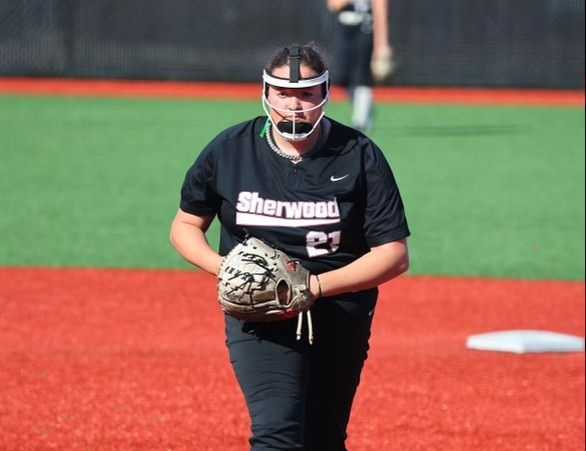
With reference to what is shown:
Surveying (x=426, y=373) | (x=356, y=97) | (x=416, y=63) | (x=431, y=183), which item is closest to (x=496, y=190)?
(x=431, y=183)

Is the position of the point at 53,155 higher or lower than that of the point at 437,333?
lower

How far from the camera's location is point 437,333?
31.3ft

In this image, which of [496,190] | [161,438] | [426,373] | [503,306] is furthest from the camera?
[496,190]

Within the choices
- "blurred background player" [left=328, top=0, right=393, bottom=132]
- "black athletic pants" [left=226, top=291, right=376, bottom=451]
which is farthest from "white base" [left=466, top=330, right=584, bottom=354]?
"blurred background player" [left=328, top=0, right=393, bottom=132]

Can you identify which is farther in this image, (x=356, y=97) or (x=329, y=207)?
(x=356, y=97)

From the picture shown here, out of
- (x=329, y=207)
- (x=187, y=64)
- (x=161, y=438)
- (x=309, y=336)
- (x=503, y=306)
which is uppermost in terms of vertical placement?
(x=329, y=207)

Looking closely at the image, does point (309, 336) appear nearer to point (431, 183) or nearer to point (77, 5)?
point (431, 183)

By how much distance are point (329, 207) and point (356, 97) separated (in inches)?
552

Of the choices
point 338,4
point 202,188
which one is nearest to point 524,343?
point 202,188

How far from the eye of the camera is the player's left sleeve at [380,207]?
16.1 feet

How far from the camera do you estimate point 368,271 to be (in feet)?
15.9

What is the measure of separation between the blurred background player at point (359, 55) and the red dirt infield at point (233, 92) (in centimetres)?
934

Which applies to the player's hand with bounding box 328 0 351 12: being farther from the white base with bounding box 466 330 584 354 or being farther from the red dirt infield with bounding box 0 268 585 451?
the white base with bounding box 466 330 584 354

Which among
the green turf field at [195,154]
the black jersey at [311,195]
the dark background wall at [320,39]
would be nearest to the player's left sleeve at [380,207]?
the black jersey at [311,195]
